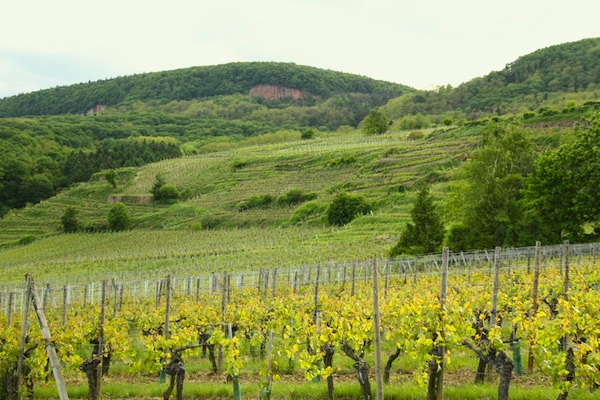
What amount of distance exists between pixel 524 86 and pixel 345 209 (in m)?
92.1

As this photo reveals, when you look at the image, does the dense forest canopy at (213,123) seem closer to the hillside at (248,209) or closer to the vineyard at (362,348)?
the hillside at (248,209)

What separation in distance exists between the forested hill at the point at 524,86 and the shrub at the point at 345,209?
70.1m

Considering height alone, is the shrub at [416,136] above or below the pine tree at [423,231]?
above

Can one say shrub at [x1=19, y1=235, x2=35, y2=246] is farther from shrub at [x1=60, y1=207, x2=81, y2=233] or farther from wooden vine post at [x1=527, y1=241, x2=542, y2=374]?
wooden vine post at [x1=527, y1=241, x2=542, y2=374]

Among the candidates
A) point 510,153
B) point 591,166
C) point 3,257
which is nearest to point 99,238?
point 3,257

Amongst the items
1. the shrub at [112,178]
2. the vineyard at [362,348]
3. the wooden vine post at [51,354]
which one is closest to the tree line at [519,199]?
the vineyard at [362,348]

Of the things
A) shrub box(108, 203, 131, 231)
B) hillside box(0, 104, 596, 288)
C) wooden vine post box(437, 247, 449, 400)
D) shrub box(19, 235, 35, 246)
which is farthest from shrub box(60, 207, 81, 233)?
wooden vine post box(437, 247, 449, 400)

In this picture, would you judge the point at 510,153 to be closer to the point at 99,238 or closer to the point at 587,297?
the point at 587,297

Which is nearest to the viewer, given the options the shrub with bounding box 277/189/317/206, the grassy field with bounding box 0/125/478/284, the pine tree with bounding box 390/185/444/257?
the pine tree with bounding box 390/185/444/257

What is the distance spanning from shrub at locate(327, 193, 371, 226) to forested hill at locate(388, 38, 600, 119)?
230ft

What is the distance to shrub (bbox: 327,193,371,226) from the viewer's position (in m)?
59.9

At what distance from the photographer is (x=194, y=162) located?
107m

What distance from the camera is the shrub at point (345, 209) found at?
59875 mm

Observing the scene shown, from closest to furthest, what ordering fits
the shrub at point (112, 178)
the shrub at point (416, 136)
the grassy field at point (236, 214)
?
1. the grassy field at point (236, 214)
2. the shrub at point (416, 136)
3. the shrub at point (112, 178)
